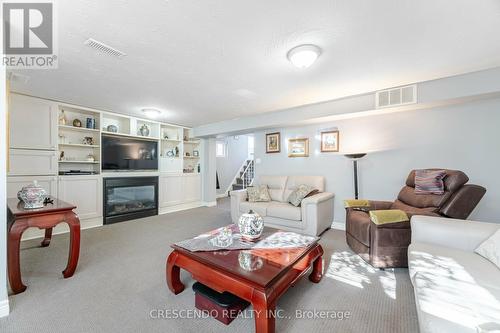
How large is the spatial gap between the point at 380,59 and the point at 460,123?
1.82 m

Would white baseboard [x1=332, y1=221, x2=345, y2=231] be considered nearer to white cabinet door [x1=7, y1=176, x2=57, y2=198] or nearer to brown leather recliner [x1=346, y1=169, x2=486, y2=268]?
brown leather recliner [x1=346, y1=169, x2=486, y2=268]

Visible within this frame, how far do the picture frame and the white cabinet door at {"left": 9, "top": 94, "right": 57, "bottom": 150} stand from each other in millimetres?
4374

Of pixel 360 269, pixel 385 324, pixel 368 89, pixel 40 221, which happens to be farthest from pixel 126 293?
pixel 368 89

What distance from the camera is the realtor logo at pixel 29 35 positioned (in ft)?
5.25

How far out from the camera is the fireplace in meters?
4.21

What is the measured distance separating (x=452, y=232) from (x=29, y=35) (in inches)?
164

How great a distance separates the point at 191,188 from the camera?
5848mm

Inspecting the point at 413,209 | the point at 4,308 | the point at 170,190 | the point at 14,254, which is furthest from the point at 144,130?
the point at 413,209

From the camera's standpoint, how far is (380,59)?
224cm

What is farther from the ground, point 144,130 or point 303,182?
point 144,130

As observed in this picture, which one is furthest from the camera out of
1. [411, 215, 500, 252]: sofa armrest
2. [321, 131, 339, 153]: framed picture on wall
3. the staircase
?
the staircase

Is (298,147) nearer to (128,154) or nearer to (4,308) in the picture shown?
(128,154)

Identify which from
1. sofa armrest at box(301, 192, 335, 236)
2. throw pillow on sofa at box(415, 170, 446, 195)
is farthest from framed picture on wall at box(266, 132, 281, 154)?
throw pillow on sofa at box(415, 170, 446, 195)

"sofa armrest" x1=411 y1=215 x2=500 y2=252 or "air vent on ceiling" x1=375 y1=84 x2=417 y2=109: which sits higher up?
"air vent on ceiling" x1=375 y1=84 x2=417 y2=109
